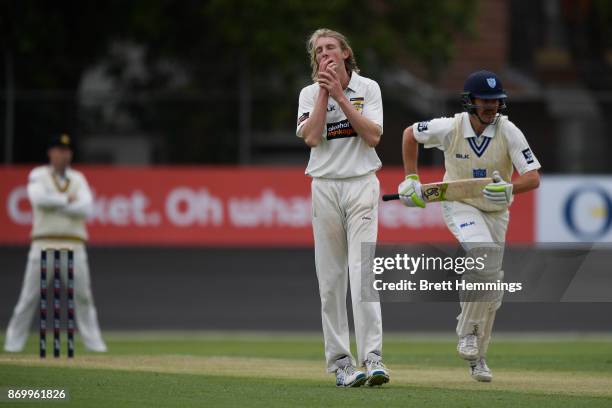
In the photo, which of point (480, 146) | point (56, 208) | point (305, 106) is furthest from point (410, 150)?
point (56, 208)

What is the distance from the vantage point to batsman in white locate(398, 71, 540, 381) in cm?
899

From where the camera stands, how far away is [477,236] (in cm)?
905

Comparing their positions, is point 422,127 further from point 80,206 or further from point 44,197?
point 44,197

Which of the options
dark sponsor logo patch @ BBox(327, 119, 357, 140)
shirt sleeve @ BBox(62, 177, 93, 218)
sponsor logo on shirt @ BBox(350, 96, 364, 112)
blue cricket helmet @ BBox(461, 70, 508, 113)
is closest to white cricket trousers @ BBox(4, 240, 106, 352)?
shirt sleeve @ BBox(62, 177, 93, 218)

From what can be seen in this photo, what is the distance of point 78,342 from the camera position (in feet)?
50.8

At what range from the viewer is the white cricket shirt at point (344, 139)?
8570 mm

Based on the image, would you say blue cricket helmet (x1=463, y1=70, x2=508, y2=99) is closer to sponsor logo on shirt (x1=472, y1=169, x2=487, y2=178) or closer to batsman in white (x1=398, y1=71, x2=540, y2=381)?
batsman in white (x1=398, y1=71, x2=540, y2=381)

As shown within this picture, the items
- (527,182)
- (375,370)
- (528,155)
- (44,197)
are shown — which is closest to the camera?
(375,370)

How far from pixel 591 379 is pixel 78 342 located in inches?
303

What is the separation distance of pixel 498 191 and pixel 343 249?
44.8 inches

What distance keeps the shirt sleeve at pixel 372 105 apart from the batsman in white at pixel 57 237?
18.8 ft

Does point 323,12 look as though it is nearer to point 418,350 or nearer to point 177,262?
point 177,262

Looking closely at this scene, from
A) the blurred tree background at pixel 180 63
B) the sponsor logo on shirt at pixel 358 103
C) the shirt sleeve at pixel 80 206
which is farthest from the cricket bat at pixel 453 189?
the blurred tree background at pixel 180 63

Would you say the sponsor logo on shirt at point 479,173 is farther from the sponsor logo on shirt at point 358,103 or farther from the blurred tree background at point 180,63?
the blurred tree background at point 180,63
